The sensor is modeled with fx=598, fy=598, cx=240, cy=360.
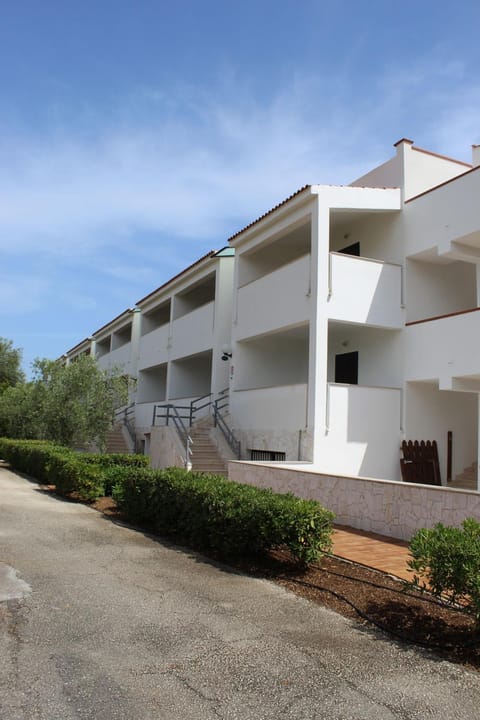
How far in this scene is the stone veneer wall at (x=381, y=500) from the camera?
8344mm

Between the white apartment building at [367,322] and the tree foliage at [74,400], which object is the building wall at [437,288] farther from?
the tree foliage at [74,400]

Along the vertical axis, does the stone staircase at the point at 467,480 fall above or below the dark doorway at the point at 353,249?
below

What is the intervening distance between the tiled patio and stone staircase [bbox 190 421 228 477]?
28.3ft

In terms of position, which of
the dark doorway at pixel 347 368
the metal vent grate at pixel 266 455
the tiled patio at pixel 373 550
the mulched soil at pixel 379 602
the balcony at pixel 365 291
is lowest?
the mulched soil at pixel 379 602

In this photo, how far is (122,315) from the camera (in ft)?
110

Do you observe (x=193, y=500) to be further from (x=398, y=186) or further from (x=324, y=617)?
(x=398, y=186)

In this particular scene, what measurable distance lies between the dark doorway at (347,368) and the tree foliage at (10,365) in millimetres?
24572

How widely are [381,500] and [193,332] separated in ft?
49.8

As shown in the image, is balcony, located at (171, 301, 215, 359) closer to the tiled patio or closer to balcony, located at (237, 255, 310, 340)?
balcony, located at (237, 255, 310, 340)

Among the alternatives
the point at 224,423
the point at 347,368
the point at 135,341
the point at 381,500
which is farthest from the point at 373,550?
the point at 135,341

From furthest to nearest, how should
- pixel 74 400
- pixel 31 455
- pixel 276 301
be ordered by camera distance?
pixel 74 400 → pixel 31 455 → pixel 276 301

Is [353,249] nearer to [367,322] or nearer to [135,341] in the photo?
[367,322]

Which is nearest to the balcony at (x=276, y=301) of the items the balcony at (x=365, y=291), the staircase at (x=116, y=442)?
the balcony at (x=365, y=291)

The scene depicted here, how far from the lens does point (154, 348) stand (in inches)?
1099
